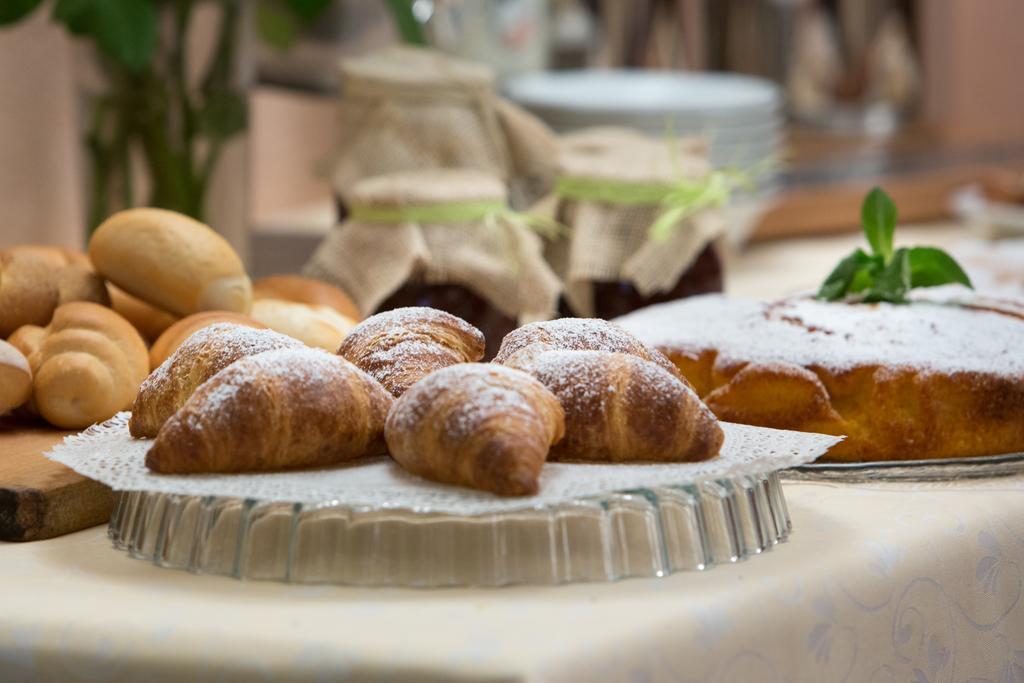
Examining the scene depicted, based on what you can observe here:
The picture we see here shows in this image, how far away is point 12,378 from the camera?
717mm

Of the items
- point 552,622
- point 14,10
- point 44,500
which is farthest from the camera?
point 14,10

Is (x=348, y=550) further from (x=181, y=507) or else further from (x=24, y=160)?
(x=24, y=160)

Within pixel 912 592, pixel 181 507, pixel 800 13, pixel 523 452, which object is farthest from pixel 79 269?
pixel 800 13

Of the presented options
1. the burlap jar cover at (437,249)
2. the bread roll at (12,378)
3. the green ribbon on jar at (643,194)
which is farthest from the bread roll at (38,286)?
the green ribbon on jar at (643,194)

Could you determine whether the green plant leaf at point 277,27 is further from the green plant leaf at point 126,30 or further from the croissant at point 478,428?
the croissant at point 478,428

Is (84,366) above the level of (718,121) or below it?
below

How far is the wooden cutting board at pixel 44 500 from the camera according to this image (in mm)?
614

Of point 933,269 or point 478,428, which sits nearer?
point 478,428

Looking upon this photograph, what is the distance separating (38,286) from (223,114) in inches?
18.4

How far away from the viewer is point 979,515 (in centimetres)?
68

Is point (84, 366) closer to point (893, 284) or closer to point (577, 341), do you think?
point (577, 341)

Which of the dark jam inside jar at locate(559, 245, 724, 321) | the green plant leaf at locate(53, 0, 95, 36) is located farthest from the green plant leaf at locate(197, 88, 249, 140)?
the dark jam inside jar at locate(559, 245, 724, 321)

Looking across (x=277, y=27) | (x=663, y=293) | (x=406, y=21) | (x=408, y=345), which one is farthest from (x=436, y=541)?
(x=277, y=27)

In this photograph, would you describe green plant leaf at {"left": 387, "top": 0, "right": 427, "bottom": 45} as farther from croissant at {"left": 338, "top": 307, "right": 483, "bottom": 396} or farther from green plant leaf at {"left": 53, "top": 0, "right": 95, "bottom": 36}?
croissant at {"left": 338, "top": 307, "right": 483, "bottom": 396}
